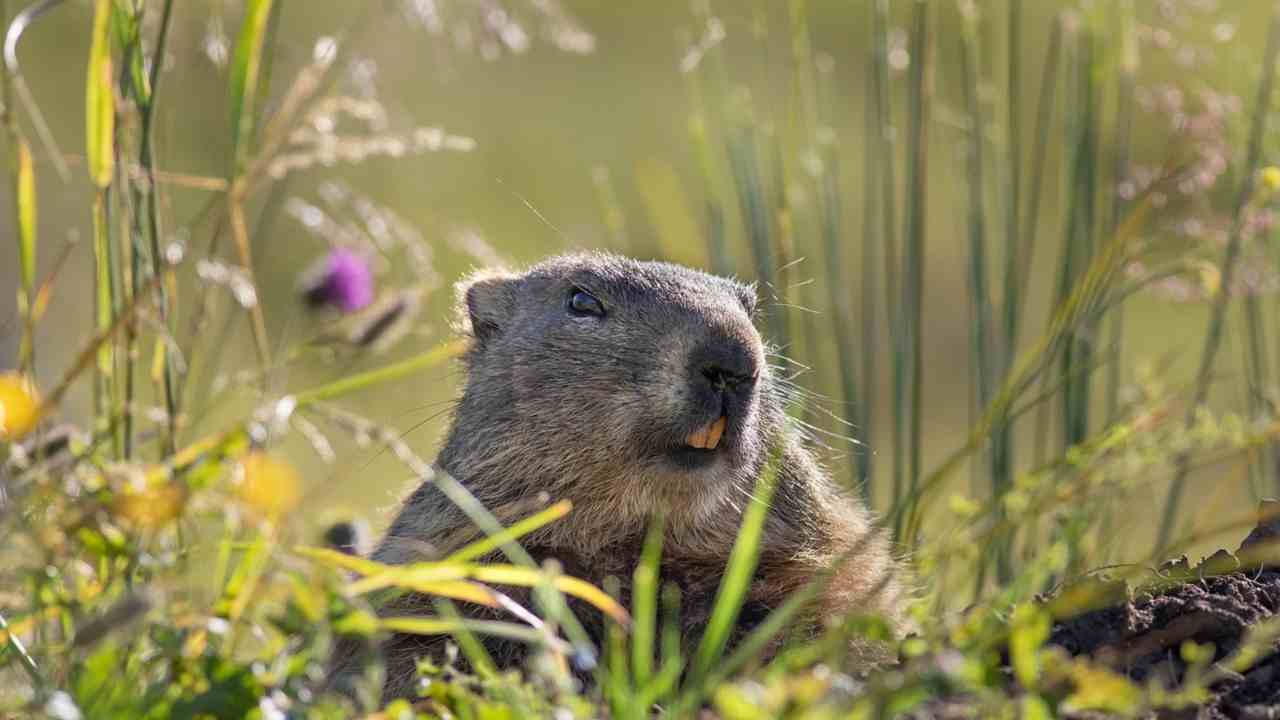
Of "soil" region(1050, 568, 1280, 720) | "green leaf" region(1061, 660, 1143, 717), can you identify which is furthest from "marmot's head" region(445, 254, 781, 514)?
"green leaf" region(1061, 660, 1143, 717)

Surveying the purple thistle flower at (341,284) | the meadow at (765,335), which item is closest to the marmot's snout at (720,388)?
the meadow at (765,335)

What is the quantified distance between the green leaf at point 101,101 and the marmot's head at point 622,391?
41.8 inches

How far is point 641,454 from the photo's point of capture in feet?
11.0

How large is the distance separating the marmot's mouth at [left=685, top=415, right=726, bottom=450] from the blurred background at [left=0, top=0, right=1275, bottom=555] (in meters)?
0.62

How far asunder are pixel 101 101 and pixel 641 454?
4.03 feet

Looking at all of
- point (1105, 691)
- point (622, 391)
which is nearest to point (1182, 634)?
point (1105, 691)

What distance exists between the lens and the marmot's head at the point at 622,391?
3.31 meters

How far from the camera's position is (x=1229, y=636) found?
2457 millimetres

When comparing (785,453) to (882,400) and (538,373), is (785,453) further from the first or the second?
(882,400)

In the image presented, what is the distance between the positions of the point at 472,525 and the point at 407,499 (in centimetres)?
58

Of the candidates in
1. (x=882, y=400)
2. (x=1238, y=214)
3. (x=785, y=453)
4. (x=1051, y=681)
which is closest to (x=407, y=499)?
(x=785, y=453)

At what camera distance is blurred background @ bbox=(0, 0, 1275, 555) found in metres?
4.04

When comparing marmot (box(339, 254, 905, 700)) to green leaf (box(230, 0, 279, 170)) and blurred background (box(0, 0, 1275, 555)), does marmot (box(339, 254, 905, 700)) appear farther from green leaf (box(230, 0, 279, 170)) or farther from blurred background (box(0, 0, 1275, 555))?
green leaf (box(230, 0, 279, 170))

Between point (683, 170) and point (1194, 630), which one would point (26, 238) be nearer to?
point (1194, 630)
